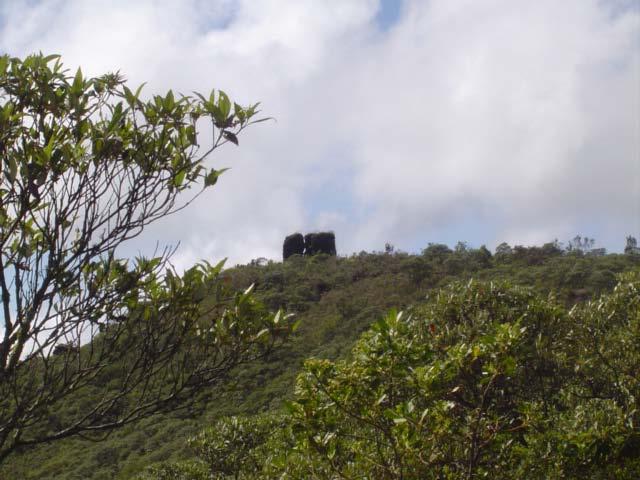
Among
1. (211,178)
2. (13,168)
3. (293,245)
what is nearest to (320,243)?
(293,245)

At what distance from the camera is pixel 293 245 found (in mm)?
57812

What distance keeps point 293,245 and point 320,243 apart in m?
2.64

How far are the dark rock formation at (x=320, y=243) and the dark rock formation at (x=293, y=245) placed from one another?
0.52m

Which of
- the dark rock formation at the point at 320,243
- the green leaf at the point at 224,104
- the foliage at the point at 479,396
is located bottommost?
the foliage at the point at 479,396

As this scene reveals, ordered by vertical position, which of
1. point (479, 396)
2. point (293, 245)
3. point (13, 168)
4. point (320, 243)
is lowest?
Result: point (479, 396)

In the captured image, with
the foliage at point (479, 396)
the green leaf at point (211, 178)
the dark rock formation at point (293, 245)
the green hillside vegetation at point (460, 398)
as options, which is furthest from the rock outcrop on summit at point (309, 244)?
the green leaf at point (211, 178)

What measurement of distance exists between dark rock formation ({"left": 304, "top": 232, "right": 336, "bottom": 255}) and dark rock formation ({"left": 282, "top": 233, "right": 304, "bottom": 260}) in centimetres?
Answer: 52

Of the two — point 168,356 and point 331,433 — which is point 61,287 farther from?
point 331,433

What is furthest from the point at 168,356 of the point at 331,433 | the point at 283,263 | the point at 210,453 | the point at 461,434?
the point at 283,263

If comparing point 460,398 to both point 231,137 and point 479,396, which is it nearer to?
point 479,396

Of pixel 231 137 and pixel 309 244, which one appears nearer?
pixel 231 137

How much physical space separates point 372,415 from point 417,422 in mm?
549

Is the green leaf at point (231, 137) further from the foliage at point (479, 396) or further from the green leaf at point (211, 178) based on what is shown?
the foliage at point (479, 396)

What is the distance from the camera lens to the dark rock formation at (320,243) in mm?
56344
